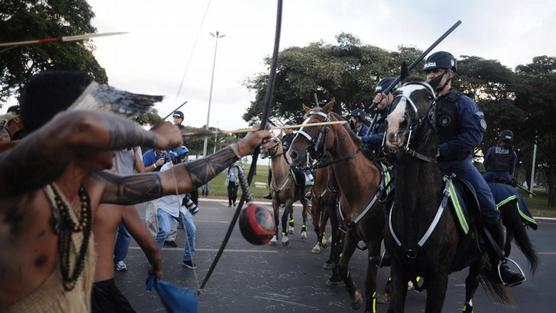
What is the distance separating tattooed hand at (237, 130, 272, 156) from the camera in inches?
88.8

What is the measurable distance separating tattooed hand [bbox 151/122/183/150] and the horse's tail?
505 cm

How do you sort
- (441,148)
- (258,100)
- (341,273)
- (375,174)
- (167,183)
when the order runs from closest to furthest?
(167,183) → (441,148) → (341,273) → (375,174) → (258,100)

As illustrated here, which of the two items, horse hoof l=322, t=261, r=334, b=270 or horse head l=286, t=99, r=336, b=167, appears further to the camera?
horse hoof l=322, t=261, r=334, b=270

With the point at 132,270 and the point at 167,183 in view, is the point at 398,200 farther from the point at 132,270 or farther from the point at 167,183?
the point at 132,270

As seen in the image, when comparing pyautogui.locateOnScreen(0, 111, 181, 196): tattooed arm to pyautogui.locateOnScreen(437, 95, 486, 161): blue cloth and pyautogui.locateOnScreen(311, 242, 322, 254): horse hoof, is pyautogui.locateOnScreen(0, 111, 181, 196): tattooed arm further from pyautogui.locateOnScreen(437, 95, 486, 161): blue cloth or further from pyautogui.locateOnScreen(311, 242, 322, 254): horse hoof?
pyautogui.locateOnScreen(311, 242, 322, 254): horse hoof

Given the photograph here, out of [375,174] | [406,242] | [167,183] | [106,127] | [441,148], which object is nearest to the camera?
[106,127]

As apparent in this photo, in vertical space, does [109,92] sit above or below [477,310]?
above

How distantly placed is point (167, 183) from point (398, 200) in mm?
2370

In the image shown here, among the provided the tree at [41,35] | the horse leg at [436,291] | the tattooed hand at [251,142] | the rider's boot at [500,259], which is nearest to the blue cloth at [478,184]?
the rider's boot at [500,259]

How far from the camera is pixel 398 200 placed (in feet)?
12.7

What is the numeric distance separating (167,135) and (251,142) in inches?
23.4

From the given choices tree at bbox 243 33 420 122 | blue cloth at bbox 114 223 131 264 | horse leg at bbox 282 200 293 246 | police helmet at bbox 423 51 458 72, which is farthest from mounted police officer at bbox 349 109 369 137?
tree at bbox 243 33 420 122

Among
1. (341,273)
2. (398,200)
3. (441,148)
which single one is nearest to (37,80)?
(398,200)

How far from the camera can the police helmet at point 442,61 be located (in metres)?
4.25
